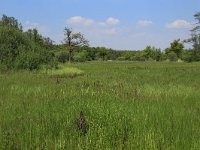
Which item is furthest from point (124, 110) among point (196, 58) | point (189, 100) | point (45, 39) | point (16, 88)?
point (196, 58)

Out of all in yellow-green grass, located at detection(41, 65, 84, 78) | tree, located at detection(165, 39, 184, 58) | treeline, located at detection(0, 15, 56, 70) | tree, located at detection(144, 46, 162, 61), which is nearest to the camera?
yellow-green grass, located at detection(41, 65, 84, 78)

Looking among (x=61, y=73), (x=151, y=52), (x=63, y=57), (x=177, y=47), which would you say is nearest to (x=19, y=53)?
(x=61, y=73)

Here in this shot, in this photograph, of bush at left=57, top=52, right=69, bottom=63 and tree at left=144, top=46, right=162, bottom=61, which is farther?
tree at left=144, top=46, right=162, bottom=61

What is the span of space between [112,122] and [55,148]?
4.83 feet

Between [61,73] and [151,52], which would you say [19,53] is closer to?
[61,73]

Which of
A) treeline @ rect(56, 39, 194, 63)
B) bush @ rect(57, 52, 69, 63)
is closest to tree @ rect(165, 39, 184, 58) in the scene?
treeline @ rect(56, 39, 194, 63)

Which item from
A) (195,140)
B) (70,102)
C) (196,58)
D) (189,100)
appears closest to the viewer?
(195,140)

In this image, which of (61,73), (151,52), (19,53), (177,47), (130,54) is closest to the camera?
(61,73)

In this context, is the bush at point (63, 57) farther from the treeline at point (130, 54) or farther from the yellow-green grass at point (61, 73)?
the yellow-green grass at point (61, 73)

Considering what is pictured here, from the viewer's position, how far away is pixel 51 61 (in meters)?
34.7

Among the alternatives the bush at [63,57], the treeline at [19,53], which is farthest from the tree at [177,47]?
the treeline at [19,53]

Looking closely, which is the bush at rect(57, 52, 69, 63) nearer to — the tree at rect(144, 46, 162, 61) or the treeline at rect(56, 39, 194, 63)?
the treeline at rect(56, 39, 194, 63)

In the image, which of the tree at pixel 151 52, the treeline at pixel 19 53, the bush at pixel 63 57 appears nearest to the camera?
the treeline at pixel 19 53

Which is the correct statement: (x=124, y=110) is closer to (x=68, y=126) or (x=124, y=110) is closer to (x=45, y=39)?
(x=68, y=126)
